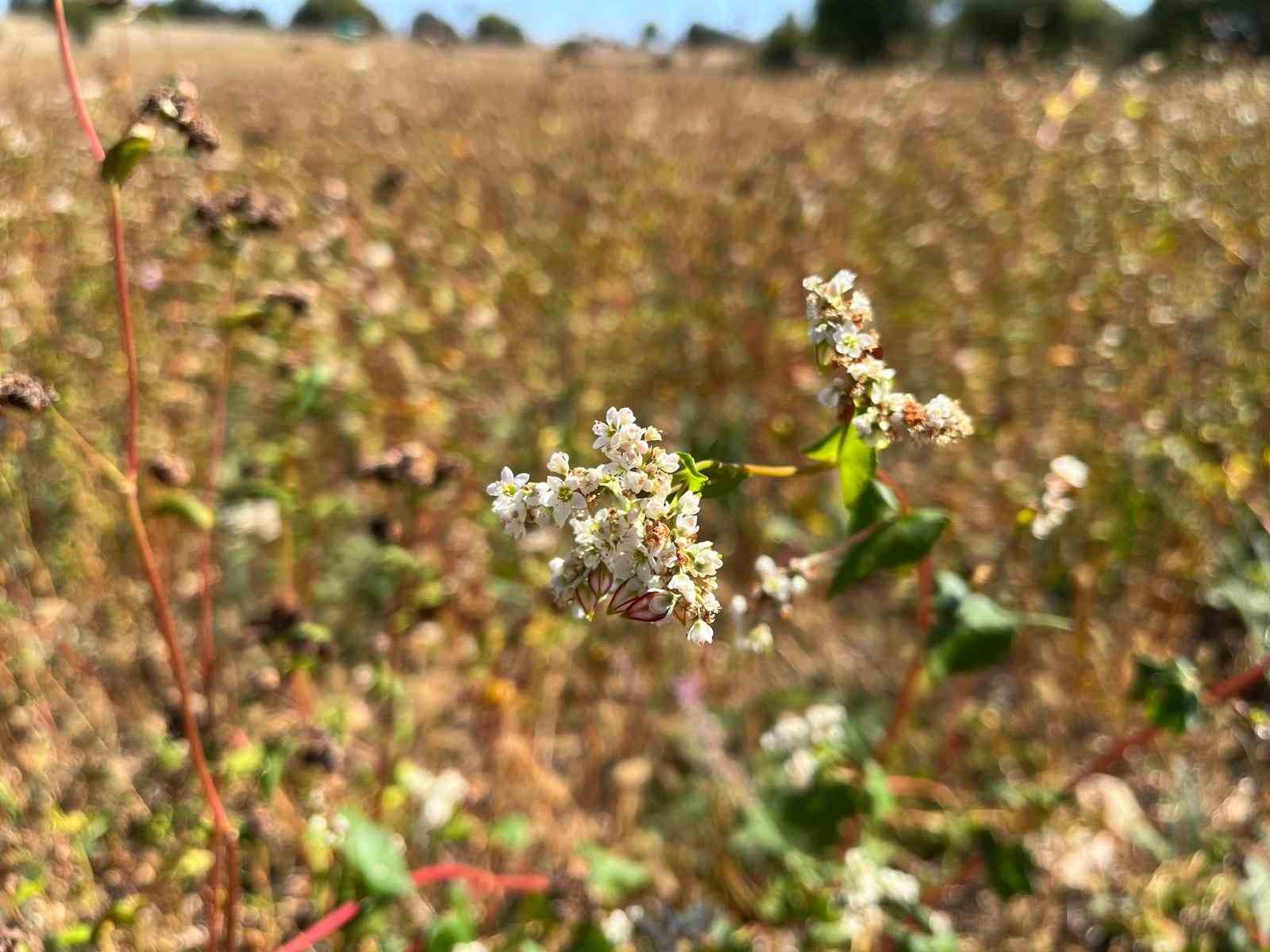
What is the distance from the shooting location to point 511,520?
2.82 ft

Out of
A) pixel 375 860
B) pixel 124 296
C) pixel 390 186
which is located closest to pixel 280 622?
pixel 375 860

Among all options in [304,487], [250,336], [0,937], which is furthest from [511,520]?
[250,336]

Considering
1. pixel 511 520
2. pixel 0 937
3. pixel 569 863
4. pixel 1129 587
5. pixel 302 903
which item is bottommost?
pixel 569 863

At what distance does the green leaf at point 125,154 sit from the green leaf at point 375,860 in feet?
3.47

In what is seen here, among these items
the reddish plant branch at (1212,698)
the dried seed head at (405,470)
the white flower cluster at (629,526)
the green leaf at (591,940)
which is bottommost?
the green leaf at (591,940)

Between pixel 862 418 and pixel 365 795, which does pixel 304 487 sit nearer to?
pixel 365 795

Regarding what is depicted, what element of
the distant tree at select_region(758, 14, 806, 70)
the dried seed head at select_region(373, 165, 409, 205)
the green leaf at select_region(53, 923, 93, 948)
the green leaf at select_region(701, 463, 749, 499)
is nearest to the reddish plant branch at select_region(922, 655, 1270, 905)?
the green leaf at select_region(701, 463, 749, 499)

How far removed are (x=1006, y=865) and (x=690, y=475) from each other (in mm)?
1157

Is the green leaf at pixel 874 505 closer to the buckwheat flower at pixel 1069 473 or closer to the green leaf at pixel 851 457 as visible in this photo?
the green leaf at pixel 851 457

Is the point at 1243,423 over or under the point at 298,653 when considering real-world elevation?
over

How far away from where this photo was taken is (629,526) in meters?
0.85

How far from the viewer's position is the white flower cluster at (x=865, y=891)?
1.57 meters

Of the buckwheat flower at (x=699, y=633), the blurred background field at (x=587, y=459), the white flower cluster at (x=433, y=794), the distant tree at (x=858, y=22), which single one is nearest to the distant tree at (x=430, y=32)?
the blurred background field at (x=587, y=459)

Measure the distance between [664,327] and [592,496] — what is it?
2.56m
